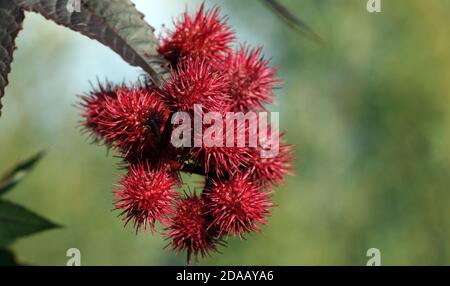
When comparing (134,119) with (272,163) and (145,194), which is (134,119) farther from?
(272,163)

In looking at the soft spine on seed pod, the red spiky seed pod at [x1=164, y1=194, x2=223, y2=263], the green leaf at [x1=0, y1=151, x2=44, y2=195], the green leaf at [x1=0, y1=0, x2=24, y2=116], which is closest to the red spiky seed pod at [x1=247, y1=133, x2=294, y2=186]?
the soft spine on seed pod

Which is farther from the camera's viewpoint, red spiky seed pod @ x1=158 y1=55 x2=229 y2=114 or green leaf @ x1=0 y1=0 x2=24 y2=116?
red spiky seed pod @ x1=158 y1=55 x2=229 y2=114

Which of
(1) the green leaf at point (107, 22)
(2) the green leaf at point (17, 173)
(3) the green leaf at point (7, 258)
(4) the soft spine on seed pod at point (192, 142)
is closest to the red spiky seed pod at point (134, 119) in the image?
(4) the soft spine on seed pod at point (192, 142)

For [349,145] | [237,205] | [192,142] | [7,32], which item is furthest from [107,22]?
[349,145]

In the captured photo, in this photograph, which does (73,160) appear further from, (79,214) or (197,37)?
(197,37)

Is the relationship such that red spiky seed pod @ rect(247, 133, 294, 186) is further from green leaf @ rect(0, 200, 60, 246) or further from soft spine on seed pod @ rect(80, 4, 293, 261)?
green leaf @ rect(0, 200, 60, 246)

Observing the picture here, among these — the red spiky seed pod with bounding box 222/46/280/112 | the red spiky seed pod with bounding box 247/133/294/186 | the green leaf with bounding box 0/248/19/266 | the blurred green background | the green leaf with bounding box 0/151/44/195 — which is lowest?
the green leaf with bounding box 0/248/19/266

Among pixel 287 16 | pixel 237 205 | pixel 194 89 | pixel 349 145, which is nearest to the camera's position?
pixel 287 16

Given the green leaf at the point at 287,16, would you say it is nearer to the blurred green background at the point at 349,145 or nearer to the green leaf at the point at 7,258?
the green leaf at the point at 7,258
